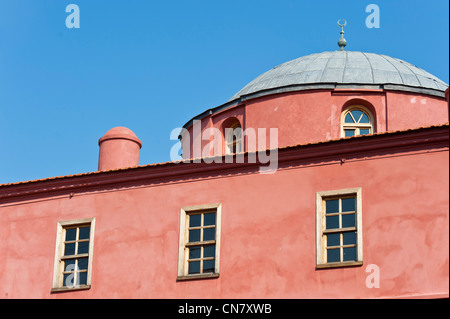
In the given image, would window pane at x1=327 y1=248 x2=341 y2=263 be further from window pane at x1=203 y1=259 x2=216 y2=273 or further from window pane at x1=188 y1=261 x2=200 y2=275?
window pane at x1=188 y1=261 x2=200 y2=275

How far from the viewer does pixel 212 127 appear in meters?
27.6

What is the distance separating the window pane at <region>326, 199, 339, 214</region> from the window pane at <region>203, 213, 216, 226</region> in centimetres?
248

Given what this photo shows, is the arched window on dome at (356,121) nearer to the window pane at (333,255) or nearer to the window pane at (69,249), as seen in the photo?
the window pane at (333,255)

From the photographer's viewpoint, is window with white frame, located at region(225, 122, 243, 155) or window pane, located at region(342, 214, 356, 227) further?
window with white frame, located at region(225, 122, 243, 155)

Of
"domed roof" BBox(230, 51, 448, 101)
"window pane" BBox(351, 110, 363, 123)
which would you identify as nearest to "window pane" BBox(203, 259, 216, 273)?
"domed roof" BBox(230, 51, 448, 101)

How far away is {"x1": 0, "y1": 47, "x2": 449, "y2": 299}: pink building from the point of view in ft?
63.3

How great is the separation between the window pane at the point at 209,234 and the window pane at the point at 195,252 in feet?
0.83

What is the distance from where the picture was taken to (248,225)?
20.7 m

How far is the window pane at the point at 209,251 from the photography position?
20812 mm

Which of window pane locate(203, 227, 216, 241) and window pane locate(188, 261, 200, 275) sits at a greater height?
window pane locate(203, 227, 216, 241)

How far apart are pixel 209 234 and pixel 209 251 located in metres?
0.38

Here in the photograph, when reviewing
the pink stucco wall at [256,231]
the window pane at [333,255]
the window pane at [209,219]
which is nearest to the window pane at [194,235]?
the window pane at [209,219]

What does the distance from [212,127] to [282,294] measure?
8617 mm

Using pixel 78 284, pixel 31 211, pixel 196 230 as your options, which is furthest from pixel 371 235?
pixel 31 211
